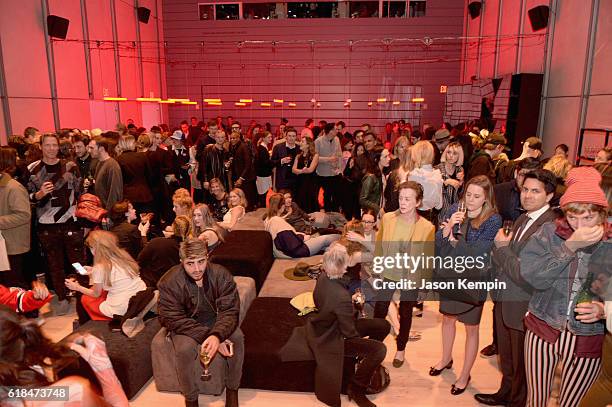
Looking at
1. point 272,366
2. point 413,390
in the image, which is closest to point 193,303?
point 272,366

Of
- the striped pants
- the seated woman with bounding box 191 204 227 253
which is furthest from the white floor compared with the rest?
the seated woman with bounding box 191 204 227 253

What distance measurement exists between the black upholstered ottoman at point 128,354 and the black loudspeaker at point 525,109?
7.81 meters

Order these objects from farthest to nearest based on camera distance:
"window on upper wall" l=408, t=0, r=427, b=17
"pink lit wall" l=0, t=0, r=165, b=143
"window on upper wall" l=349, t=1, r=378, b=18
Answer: "window on upper wall" l=349, t=1, r=378, b=18
"window on upper wall" l=408, t=0, r=427, b=17
"pink lit wall" l=0, t=0, r=165, b=143

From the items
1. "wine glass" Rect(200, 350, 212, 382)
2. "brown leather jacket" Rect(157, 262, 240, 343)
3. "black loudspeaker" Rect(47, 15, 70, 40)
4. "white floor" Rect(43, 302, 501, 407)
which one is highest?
"black loudspeaker" Rect(47, 15, 70, 40)

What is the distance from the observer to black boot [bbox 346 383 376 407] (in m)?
3.25

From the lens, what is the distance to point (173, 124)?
1534 centimetres

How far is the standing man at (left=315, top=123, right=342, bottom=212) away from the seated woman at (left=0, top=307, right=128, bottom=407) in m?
5.75

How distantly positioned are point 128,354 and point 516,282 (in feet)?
9.43

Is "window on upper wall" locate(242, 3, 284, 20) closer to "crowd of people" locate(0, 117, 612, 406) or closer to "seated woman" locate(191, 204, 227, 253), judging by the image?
"crowd of people" locate(0, 117, 612, 406)

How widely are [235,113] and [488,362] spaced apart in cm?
1288

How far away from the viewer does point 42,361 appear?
1771mm

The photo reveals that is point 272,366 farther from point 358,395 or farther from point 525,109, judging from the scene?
point 525,109

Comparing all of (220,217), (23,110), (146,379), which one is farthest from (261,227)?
(23,110)

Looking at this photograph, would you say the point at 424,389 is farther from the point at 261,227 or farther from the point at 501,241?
the point at 261,227
